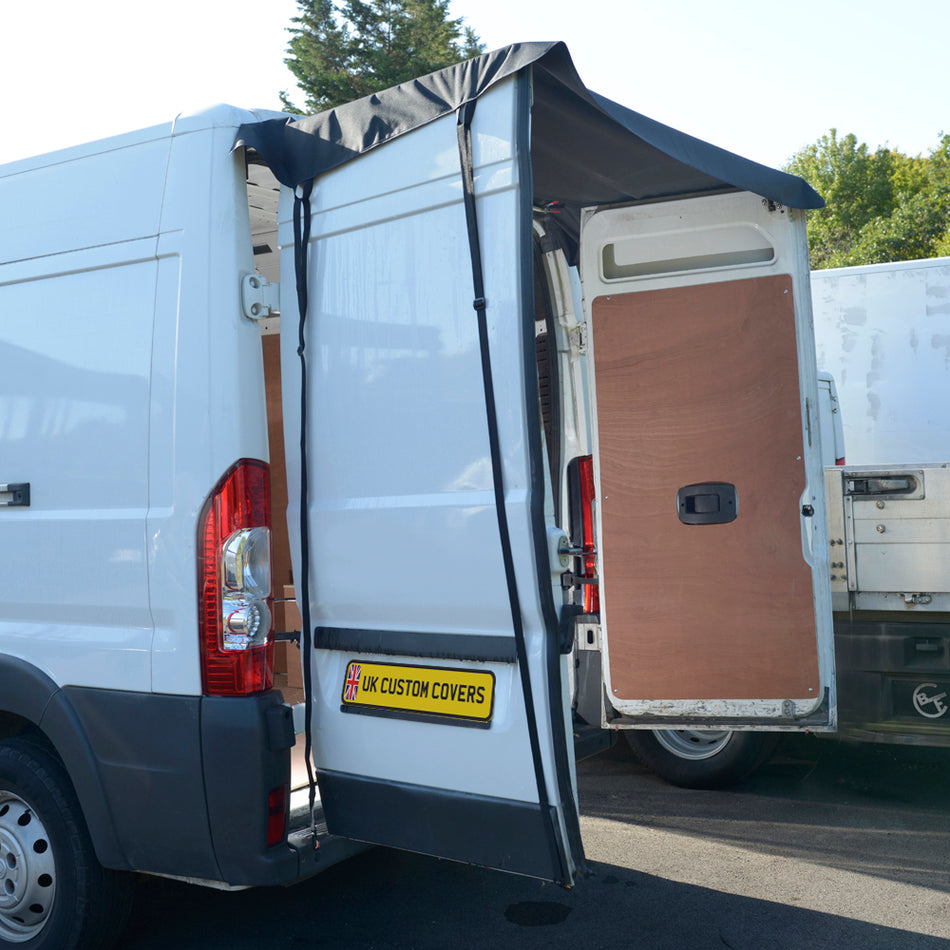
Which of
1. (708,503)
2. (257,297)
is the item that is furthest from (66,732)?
(708,503)

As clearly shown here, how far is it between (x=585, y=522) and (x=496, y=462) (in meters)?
2.23

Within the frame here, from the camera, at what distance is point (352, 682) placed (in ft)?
9.44

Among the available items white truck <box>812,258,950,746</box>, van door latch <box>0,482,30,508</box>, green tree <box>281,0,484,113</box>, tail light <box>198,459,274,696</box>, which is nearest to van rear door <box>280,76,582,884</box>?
tail light <box>198,459,274,696</box>

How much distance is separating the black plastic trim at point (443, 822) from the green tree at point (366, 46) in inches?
939

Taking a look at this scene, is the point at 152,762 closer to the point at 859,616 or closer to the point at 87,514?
the point at 87,514

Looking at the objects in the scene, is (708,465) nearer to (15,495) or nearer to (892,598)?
(892,598)

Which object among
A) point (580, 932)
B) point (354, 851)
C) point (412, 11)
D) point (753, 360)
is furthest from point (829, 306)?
point (412, 11)

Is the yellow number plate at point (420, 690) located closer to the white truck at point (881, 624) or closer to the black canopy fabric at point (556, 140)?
the black canopy fabric at point (556, 140)

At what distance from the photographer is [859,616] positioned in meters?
4.57

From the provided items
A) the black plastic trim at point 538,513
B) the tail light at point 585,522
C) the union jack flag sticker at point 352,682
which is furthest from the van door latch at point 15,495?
the tail light at point 585,522

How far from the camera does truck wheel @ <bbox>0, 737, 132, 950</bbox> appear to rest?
2.95 metres

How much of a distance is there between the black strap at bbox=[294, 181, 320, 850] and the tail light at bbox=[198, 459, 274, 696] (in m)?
0.16

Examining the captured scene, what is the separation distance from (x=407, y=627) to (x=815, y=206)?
250cm

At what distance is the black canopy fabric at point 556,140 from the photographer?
8.71ft
